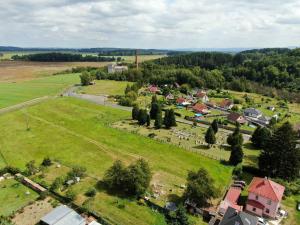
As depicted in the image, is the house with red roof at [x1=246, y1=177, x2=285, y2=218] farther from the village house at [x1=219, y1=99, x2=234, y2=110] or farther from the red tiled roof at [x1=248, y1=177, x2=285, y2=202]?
the village house at [x1=219, y1=99, x2=234, y2=110]

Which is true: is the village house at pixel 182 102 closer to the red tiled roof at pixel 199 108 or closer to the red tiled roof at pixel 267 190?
the red tiled roof at pixel 199 108

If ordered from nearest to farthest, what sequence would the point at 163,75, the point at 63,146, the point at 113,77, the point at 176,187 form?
the point at 176,187 → the point at 63,146 → the point at 163,75 → the point at 113,77

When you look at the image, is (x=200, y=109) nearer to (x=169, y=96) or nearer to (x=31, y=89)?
(x=169, y=96)

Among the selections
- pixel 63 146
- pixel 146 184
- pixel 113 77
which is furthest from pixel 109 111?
pixel 113 77

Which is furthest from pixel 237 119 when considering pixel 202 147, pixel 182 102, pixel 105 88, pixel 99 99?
pixel 105 88

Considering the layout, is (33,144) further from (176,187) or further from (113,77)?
(113,77)

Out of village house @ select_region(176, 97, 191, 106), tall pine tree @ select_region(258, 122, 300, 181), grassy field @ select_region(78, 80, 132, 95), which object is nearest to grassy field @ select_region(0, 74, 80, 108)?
grassy field @ select_region(78, 80, 132, 95)
